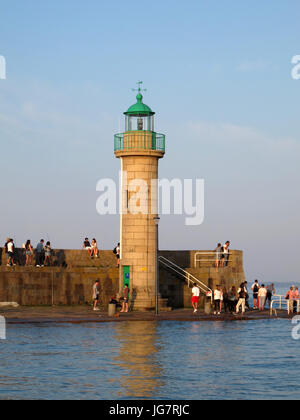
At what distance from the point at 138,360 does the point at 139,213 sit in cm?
1729

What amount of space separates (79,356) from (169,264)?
2293 cm

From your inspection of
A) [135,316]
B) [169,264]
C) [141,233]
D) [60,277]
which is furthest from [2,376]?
[169,264]

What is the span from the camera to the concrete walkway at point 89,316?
40.7m

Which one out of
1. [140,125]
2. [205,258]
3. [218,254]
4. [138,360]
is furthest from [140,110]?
[138,360]

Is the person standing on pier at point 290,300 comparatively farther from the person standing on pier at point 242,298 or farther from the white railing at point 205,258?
the white railing at point 205,258

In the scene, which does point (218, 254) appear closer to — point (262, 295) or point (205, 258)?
point (205, 258)

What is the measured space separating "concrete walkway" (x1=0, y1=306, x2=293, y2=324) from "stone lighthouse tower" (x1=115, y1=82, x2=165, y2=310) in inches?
87.6

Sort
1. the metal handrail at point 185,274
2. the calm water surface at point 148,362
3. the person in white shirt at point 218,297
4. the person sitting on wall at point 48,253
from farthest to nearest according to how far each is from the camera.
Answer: the metal handrail at point 185,274 < the person sitting on wall at point 48,253 < the person in white shirt at point 218,297 < the calm water surface at point 148,362

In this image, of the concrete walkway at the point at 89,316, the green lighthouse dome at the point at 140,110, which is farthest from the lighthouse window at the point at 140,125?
the concrete walkway at the point at 89,316

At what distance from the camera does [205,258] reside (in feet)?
182

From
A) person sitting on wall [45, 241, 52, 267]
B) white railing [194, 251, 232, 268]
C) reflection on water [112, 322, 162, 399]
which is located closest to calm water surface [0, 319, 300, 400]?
reflection on water [112, 322, 162, 399]

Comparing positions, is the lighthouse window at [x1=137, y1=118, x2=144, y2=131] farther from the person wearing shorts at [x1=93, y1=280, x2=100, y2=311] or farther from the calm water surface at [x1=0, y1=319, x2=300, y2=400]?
the calm water surface at [x1=0, y1=319, x2=300, y2=400]

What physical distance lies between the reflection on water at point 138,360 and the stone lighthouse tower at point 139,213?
4.88 meters

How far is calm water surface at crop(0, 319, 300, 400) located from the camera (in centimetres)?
2459
